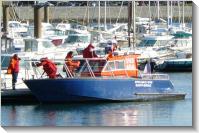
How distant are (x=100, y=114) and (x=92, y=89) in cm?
152

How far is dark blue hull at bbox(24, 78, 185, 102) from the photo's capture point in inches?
866

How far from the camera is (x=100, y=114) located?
2073 centimetres

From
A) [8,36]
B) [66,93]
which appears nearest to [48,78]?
[66,93]

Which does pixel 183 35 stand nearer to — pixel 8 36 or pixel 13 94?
Result: pixel 8 36

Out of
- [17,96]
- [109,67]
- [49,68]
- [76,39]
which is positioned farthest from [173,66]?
[49,68]

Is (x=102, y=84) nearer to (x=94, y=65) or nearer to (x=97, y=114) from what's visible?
(x=94, y=65)

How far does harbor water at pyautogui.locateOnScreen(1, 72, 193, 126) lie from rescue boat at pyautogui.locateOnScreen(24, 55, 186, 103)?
0.21 metres

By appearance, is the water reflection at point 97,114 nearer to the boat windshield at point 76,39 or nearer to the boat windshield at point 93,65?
the boat windshield at point 93,65

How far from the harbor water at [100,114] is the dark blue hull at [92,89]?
7.5 inches

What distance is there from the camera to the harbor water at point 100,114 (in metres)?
18.6

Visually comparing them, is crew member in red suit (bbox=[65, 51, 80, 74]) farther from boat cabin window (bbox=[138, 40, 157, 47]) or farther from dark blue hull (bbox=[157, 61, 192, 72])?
boat cabin window (bbox=[138, 40, 157, 47])

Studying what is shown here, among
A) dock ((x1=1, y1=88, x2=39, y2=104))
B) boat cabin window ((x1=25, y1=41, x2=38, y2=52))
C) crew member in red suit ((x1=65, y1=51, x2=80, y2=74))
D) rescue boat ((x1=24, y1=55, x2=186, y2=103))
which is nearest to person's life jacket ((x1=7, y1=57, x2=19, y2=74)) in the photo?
dock ((x1=1, y1=88, x2=39, y2=104))

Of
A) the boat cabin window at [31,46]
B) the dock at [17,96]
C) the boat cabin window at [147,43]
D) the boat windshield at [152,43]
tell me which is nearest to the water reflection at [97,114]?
the dock at [17,96]

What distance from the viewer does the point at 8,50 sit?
37250mm
